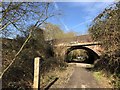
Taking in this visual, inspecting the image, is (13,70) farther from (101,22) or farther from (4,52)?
(101,22)

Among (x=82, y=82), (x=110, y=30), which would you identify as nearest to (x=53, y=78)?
(x=82, y=82)

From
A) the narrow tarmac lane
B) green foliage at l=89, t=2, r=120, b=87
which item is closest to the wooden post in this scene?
the narrow tarmac lane

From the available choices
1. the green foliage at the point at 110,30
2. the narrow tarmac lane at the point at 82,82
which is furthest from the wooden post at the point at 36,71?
the green foliage at the point at 110,30

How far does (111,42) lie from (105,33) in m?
0.66

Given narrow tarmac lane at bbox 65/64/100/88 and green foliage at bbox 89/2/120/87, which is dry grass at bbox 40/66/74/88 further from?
green foliage at bbox 89/2/120/87

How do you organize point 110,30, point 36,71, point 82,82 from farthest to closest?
point 82,82, point 110,30, point 36,71

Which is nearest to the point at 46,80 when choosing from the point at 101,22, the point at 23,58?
the point at 23,58

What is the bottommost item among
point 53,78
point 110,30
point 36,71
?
point 53,78

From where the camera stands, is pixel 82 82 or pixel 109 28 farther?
pixel 82 82

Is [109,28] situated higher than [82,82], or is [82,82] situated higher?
[109,28]

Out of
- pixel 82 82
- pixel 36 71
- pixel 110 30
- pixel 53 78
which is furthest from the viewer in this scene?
pixel 53 78

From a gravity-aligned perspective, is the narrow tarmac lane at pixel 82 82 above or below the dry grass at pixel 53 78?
below

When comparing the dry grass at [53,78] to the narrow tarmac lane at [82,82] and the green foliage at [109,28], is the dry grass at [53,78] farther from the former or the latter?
the green foliage at [109,28]

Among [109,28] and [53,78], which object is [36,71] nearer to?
[109,28]
